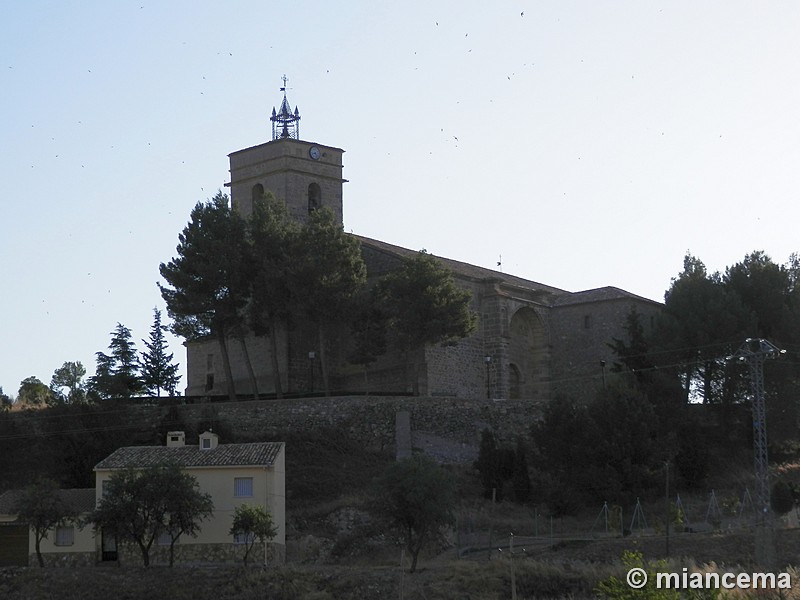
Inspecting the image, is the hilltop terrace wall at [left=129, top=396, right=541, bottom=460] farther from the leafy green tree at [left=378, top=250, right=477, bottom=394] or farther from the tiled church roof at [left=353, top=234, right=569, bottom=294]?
the tiled church roof at [left=353, top=234, right=569, bottom=294]

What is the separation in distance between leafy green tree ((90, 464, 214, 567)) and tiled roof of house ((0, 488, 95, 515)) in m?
2.35

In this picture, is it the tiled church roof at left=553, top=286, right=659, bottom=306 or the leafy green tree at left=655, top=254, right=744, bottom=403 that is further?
the tiled church roof at left=553, top=286, right=659, bottom=306

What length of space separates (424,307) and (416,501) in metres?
16.0

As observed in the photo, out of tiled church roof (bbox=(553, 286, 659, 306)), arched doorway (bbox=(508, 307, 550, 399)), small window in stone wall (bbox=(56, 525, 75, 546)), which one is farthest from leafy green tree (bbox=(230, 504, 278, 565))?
tiled church roof (bbox=(553, 286, 659, 306))

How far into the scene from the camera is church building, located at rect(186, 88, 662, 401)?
5884 centimetres

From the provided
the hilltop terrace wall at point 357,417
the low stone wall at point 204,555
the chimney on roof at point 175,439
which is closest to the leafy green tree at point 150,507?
the low stone wall at point 204,555

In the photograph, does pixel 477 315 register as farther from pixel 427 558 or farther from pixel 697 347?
pixel 427 558

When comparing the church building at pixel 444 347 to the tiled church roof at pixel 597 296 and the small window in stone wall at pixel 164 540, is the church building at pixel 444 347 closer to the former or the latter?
the tiled church roof at pixel 597 296

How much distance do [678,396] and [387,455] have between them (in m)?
11.3

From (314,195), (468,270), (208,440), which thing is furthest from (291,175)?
(208,440)

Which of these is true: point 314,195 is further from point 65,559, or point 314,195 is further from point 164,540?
point 65,559

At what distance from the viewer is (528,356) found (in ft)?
207

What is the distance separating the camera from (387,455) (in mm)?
50875

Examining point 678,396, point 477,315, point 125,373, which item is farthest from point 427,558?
point 125,373
